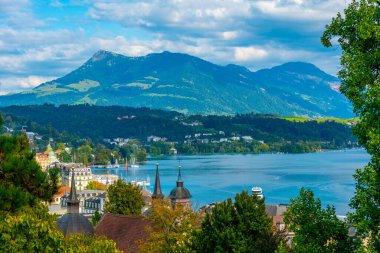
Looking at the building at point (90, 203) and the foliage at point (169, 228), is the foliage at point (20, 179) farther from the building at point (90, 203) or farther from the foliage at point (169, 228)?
the building at point (90, 203)

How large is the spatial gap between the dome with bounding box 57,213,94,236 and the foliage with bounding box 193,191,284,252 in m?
12.1

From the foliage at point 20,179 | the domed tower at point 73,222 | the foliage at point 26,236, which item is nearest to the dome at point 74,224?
the domed tower at point 73,222

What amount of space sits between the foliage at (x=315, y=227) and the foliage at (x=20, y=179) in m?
5.52

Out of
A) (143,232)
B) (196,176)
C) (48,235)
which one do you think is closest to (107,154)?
(196,176)

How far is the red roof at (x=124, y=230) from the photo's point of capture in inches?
1188

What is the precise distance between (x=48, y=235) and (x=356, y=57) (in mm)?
7008

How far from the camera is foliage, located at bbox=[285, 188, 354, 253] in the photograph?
39.5 feet

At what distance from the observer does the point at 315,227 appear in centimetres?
1212

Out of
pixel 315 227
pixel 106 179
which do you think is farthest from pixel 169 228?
pixel 106 179

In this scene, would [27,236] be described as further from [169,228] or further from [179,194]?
[179,194]

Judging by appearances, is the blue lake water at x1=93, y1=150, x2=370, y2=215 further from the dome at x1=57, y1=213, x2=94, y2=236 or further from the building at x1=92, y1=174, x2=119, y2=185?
the dome at x1=57, y1=213, x2=94, y2=236

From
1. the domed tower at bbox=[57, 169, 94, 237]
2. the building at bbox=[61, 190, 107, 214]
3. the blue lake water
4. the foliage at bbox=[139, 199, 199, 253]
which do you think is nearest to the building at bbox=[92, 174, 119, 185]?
the blue lake water

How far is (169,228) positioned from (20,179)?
43.6ft

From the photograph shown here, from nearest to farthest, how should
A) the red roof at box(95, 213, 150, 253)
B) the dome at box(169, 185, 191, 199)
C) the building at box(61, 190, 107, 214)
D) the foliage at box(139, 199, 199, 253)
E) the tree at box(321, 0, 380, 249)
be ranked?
the tree at box(321, 0, 380, 249), the foliage at box(139, 199, 199, 253), the red roof at box(95, 213, 150, 253), the dome at box(169, 185, 191, 199), the building at box(61, 190, 107, 214)
